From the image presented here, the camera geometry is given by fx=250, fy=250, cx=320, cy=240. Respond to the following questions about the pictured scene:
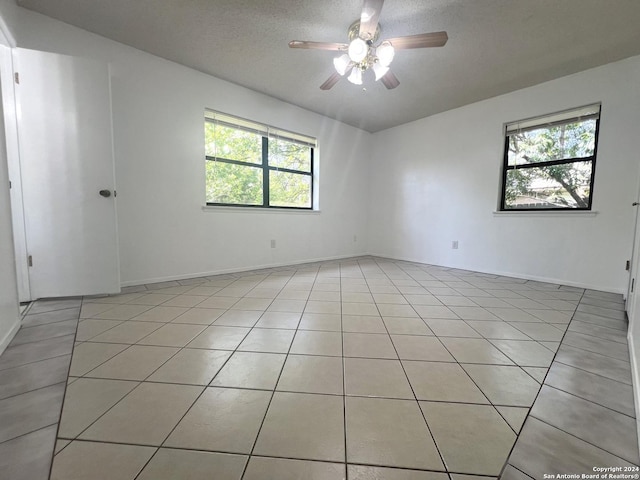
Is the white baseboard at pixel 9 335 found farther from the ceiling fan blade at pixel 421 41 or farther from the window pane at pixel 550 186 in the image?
the window pane at pixel 550 186

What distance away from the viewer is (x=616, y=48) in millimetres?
2418

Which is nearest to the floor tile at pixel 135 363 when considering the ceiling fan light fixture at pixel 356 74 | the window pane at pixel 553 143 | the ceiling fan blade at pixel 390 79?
the ceiling fan light fixture at pixel 356 74

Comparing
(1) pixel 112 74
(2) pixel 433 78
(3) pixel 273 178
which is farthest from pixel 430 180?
(1) pixel 112 74

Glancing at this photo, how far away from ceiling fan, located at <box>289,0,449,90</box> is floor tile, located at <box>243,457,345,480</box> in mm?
2416

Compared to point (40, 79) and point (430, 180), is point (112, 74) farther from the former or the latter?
point (430, 180)

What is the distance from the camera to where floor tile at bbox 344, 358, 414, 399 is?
3.64ft

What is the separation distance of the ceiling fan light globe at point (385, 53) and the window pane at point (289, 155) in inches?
82.0

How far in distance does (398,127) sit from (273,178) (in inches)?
102

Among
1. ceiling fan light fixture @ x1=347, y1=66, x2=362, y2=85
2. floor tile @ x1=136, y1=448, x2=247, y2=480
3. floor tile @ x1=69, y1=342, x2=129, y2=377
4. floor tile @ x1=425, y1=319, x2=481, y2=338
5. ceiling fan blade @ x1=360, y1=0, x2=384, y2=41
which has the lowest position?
floor tile @ x1=69, y1=342, x2=129, y2=377

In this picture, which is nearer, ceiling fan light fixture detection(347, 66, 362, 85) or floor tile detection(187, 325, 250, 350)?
floor tile detection(187, 325, 250, 350)

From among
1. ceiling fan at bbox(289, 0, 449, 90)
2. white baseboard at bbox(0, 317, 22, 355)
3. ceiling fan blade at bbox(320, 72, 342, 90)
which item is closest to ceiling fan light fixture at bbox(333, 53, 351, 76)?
ceiling fan at bbox(289, 0, 449, 90)

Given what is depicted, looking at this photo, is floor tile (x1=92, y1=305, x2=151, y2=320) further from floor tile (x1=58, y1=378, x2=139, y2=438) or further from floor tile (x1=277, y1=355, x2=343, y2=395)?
floor tile (x1=277, y1=355, x2=343, y2=395)

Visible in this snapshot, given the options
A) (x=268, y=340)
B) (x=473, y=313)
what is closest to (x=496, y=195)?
(x=473, y=313)

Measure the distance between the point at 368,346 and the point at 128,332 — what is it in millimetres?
1561
